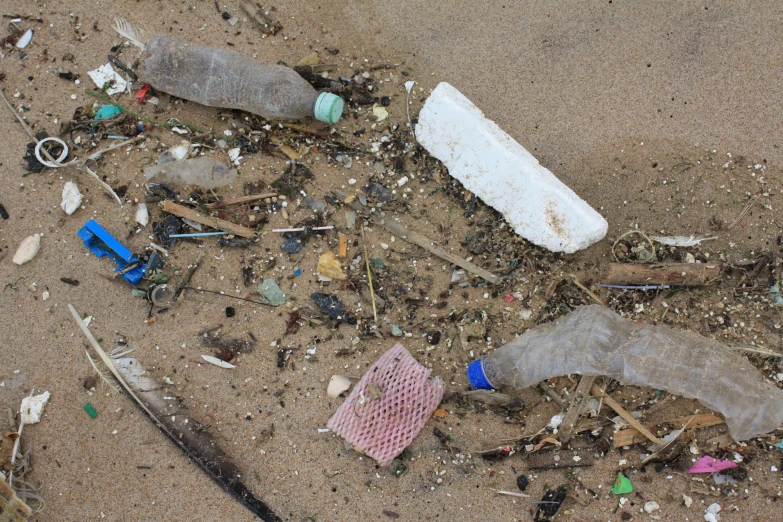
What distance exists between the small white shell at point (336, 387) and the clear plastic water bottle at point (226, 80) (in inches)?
59.1

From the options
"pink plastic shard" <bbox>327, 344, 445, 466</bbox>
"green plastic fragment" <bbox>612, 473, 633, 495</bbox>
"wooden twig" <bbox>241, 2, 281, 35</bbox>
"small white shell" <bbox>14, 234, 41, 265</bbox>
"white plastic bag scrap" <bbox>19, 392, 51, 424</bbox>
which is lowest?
"white plastic bag scrap" <bbox>19, 392, 51, 424</bbox>

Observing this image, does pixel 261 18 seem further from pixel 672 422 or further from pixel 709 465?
pixel 709 465

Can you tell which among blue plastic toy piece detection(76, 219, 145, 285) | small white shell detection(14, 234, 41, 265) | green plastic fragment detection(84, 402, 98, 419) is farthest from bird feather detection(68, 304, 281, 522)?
small white shell detection(14, 234, 41, 265)

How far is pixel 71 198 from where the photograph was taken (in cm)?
334

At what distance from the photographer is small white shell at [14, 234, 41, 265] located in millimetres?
3289

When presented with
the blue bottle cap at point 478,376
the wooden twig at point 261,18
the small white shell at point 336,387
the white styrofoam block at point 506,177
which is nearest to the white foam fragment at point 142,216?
the wooden twig at point 261,18

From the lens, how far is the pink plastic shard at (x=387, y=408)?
2.95m

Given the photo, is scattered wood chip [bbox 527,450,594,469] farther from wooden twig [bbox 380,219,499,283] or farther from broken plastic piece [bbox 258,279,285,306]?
broken plastic piece [bbox 258,279,285,306]

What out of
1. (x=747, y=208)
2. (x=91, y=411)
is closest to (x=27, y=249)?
(x=91, y=411)

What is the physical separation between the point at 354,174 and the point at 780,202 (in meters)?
2.45

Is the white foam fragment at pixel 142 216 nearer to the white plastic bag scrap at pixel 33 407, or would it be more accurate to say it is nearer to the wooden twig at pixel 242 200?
the wooden twig at pixel 242 200

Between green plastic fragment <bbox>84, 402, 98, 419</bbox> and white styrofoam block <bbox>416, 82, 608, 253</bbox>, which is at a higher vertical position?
white styrofoam block <bbox>416, 82, 608, 253</bbox>

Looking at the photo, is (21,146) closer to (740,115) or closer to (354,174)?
(354,174)

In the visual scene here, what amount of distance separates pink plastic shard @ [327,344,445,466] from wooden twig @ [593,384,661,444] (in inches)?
32.8
